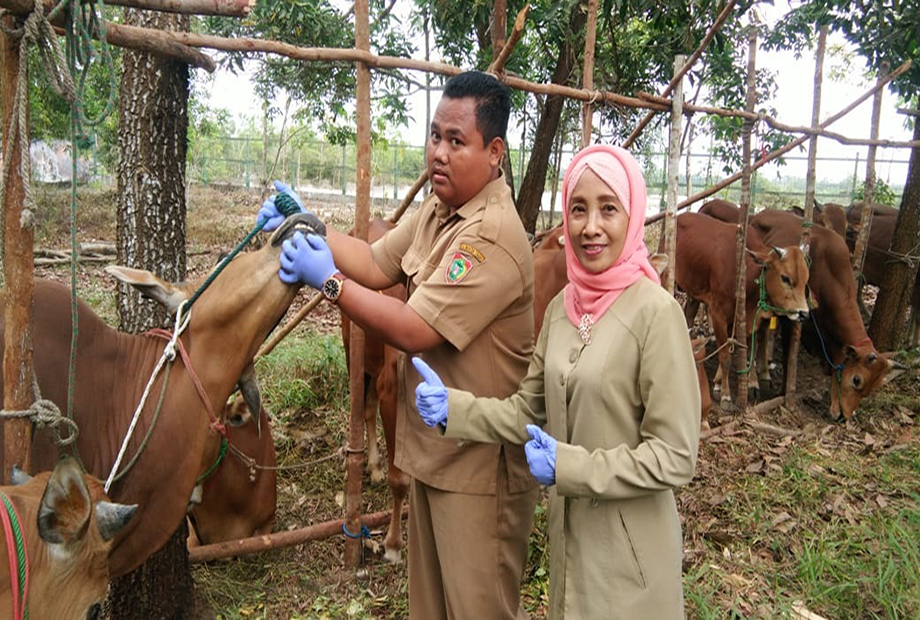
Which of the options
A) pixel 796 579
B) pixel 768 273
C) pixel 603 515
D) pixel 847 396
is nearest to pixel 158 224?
pixel 603 515

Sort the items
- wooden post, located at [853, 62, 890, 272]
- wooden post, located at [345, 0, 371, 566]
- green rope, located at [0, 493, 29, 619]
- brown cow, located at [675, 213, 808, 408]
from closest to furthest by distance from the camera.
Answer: green rope, located at [0, 493, 29, 619]
wooden post, located at [345, 0, 371, 566]
brown cow, located at [675, 213, 808, 408]
wooden post, located at [853, 62, 890, 272]

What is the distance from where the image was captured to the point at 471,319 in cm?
237

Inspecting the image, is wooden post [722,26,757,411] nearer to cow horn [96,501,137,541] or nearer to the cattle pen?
the cattle pen

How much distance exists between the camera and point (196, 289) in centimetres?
239

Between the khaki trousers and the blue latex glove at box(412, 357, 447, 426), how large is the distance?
1.41ft

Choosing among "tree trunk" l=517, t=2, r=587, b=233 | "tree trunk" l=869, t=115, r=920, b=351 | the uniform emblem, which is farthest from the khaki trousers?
"tree trunk" l=869, t=115, r=920, b=351

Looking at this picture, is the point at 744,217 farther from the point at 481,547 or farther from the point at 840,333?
the point at 481,547

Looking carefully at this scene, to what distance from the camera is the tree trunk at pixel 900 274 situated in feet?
26.2

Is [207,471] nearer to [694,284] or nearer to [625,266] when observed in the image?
[625,266]

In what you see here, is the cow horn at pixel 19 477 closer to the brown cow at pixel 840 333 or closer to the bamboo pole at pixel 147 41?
the bamboo pole at pixel 147 41

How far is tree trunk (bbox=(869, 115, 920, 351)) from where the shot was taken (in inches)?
314

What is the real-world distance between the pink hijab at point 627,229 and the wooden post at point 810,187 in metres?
5.13

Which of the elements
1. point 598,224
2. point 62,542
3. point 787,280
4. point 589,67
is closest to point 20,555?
point 62,542

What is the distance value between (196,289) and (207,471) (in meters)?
1.37
